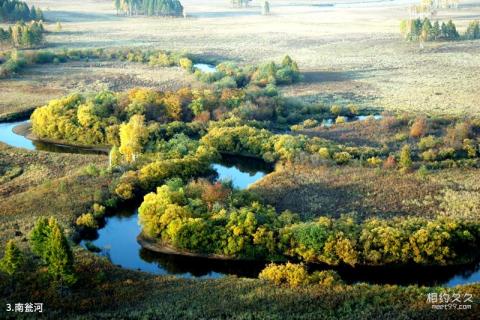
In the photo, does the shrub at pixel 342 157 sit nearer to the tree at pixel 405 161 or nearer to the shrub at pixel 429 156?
the tree at pixel 405 161

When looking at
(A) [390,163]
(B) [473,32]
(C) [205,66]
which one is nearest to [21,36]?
(C) [205,66]

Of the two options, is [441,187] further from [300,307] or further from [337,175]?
[300,307]

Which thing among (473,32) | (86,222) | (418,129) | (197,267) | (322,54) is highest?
(473,32)

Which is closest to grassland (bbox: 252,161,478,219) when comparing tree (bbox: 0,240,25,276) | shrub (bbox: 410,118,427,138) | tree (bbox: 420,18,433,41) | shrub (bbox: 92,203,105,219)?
shrub (bbox: 410,118,427,138)


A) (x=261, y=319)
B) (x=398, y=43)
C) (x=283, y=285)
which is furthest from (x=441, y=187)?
(x=398, y=43)

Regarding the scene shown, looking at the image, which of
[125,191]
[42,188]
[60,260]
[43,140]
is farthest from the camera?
[43,140]

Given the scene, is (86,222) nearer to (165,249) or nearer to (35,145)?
(165,249)
